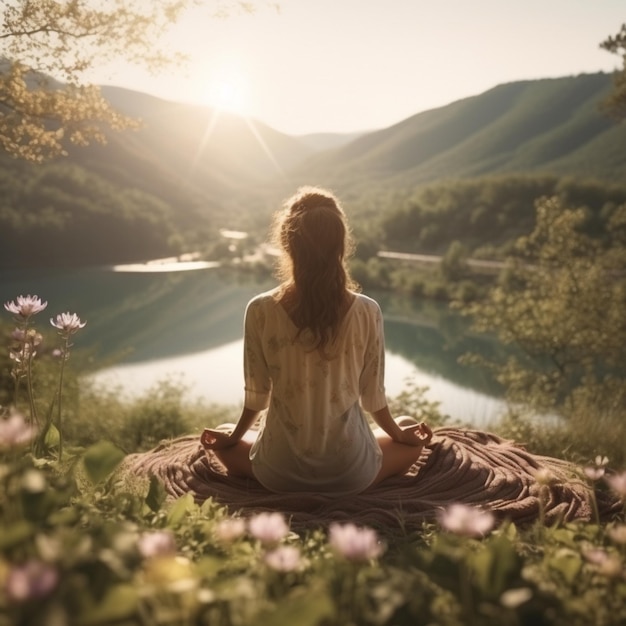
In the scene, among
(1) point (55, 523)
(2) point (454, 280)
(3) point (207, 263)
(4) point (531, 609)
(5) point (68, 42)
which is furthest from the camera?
(3) point (207, 263)

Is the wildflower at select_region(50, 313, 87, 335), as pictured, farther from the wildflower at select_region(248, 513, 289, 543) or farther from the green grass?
the wildflower at select_region(248, 513, 289, 543)

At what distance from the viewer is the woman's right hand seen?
10.1 feet

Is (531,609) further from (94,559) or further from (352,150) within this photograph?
(352,150)

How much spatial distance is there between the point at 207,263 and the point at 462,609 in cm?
4538

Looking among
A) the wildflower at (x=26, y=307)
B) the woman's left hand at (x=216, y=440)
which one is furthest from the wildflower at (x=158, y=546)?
the woman's left hand at (x=216, y=440)

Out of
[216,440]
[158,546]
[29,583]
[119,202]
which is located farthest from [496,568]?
[119,202]

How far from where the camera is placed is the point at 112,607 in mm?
870

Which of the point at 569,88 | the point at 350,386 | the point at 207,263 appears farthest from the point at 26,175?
the point at 569,88

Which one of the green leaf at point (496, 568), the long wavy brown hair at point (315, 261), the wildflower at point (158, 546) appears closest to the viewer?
the wildflower at point (158, 546)

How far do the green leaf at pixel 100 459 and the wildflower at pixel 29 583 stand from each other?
2.65 ft

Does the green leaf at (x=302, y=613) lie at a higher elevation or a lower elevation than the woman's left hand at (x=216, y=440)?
higher

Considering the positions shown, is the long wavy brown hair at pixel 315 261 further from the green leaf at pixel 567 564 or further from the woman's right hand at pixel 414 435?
the green leaf at pixel 567 564

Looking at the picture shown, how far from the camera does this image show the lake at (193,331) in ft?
59.8

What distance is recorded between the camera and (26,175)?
134 feet
